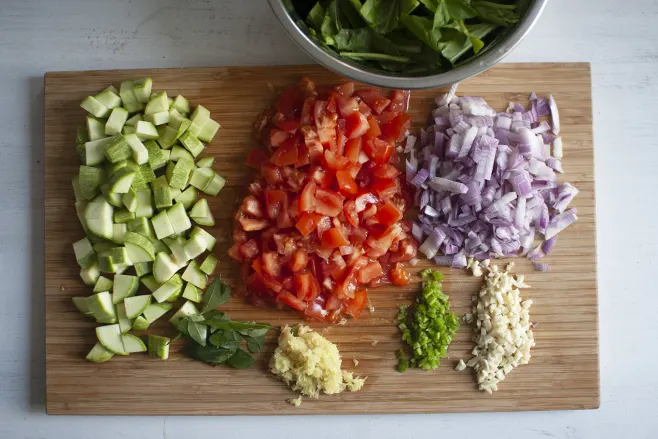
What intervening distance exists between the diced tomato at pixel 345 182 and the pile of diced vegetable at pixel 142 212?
62 centimetres

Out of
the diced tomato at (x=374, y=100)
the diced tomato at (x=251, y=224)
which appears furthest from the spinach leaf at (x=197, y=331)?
the diced tomato at (x=374, y=100)

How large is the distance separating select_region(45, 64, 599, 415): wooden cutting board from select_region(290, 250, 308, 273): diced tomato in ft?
0.98

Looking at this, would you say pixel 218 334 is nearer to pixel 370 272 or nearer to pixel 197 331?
pixel 197 331

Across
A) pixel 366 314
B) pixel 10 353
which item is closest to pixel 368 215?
pixel 366 314

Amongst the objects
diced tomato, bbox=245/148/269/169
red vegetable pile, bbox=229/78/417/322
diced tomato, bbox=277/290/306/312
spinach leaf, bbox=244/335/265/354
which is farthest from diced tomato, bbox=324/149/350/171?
spinach leaf, bbox=244/335/265/354

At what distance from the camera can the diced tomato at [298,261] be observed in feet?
9.13

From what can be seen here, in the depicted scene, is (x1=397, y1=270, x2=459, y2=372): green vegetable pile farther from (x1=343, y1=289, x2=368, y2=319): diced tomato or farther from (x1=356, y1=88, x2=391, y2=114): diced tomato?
(x1=356, y1=88, x2=391, y2=114): diced tomato

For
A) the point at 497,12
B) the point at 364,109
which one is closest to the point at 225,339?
the point at 364,109

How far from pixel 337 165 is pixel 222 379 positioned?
4.11ft

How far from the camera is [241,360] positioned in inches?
114

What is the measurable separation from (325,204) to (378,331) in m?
0.73

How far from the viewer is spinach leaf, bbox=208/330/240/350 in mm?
2842

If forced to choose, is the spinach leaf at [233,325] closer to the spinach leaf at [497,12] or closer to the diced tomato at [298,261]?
the diced tomato at [298,261]

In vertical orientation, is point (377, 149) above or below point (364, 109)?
below
